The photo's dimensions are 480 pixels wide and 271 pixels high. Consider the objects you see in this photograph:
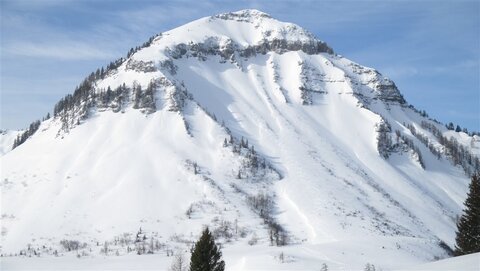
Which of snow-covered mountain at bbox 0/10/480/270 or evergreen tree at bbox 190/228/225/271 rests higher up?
snow-covered mountain at bbox 0/10/480/270

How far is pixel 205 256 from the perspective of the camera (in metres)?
38.7

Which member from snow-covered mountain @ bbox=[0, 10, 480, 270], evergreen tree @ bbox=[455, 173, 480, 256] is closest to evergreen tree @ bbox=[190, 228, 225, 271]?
evergreen tree @ bbox=[455, 173, 480, 256]

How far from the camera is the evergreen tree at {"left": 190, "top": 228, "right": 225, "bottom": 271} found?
3844 cm

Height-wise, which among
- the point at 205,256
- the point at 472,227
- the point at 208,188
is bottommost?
the point at 205,256

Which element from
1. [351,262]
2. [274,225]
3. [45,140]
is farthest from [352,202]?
[45,140]

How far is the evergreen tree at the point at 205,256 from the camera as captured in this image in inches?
1513

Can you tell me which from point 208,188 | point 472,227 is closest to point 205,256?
point 472,227

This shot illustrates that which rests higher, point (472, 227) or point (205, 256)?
point (472, 227)

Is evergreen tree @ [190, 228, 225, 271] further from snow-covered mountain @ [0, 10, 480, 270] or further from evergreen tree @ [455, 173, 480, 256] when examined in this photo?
snow-covered mountain @ [0, 10, 480, 270]

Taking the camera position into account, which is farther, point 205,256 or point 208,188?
point 208,188

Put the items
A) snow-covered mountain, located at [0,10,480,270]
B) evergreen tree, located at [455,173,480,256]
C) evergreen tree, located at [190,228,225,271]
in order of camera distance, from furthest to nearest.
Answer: snow-covered mountain, located at [0,10,480,270] < evergreen tree, located at [455,173,480,256] < evergreen tree, located at [190,228,225,271]

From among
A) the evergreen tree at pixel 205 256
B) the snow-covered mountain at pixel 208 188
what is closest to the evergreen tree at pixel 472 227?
the evergreen tree at pixel 205 256

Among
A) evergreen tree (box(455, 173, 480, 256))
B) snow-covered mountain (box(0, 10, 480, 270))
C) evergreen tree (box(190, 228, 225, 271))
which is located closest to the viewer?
evergreen tree (box(190, 228, 225, 271))

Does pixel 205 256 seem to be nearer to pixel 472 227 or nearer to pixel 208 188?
pixel 472 227
